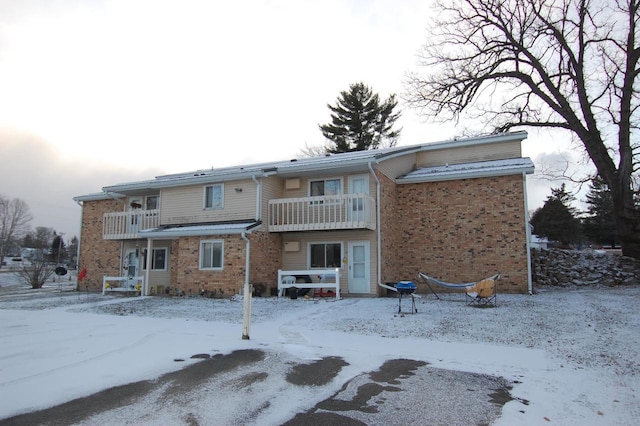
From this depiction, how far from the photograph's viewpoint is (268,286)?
52.0ft

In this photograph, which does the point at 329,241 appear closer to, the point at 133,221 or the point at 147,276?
the point at 147,276

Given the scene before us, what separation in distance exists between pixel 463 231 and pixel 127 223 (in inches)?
558

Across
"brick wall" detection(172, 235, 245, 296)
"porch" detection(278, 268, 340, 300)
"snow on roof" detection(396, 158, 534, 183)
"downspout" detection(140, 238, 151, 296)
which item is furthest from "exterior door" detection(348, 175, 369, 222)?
"downspout" detection(140, 238, 151, 296)

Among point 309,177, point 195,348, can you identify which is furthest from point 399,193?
point 195,348

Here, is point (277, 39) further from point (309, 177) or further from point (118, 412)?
point (118, 412)

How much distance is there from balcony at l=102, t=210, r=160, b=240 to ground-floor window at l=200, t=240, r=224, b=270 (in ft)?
12.0

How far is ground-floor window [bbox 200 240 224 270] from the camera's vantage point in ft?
51.5

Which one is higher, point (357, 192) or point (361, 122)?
point (361, 122)

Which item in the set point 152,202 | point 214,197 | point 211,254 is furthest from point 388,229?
point 152,202

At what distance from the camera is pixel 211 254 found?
15.9 metres

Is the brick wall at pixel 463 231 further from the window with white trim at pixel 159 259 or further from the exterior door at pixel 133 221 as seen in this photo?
the exterior door at pixel 133 221

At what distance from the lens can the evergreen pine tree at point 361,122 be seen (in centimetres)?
3609

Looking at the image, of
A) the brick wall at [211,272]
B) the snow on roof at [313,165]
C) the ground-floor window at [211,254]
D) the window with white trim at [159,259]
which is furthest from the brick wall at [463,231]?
the window with white trim at [159,259]

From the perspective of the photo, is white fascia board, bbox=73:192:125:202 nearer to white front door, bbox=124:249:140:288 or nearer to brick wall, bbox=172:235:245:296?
white front door, bbox=124:249:140:288
